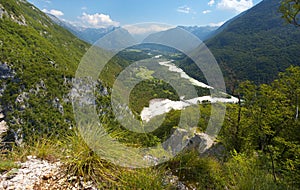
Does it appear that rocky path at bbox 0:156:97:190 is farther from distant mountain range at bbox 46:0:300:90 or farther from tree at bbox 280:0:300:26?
distant mountain range at bbox 46:0:300:90

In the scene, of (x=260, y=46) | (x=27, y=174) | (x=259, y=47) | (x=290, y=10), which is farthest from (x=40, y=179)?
(x=260, y=46)

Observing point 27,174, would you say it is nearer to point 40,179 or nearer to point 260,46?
point 40,179

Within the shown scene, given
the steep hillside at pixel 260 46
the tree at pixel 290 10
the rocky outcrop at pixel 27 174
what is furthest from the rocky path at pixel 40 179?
the steep hillside at pixel 260 46

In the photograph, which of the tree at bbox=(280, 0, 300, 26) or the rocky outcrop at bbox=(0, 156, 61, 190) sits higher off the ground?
the tree at bbox=(280, 0, 300, 26)

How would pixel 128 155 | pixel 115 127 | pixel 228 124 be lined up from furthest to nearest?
1. pixel 228 124
2. pixel 115 127
3. pixel 128 155

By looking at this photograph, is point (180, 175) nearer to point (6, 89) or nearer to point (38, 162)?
point (38, 162)

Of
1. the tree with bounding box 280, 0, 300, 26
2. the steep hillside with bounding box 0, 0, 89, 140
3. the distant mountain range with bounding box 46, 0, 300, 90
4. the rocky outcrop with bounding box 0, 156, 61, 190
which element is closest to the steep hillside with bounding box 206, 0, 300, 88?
the distant mountain range with bounding box 46, 0, 300, 90

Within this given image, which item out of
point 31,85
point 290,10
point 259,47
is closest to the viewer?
point 290,10

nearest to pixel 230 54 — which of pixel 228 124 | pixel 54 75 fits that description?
pixel 54 75
